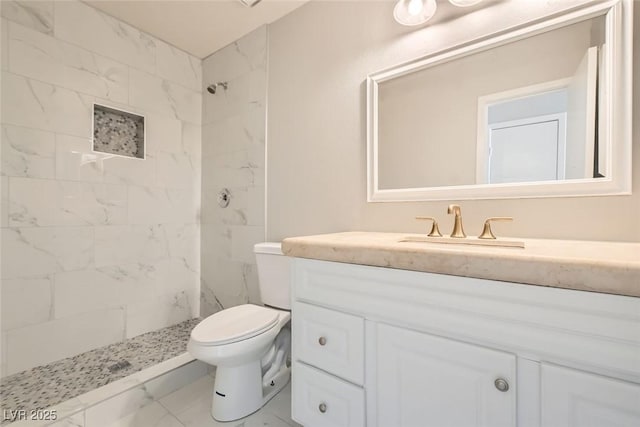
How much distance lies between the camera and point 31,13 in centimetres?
158

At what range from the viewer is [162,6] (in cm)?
180

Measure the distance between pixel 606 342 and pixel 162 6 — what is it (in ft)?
8.37

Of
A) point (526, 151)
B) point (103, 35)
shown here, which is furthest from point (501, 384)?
point (103, 35)

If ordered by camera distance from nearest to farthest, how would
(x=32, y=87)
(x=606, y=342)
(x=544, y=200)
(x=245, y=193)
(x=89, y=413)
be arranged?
(x=606, y=342) < (x=544, y=200) < (x=89, y=413) < (x=32, y=87) < (x=245, y=193)

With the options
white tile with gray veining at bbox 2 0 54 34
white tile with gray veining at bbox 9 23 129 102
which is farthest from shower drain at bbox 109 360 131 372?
white tile with gray veining at bbox 2 0 54 34

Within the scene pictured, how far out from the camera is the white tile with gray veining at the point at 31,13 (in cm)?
152

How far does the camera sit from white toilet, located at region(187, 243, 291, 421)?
123cm

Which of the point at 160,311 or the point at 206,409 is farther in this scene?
the point at 160,311

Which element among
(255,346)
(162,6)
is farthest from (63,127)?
(255,346)

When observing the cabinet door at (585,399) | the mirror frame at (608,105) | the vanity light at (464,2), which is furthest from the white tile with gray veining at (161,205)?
the cabinet door at (585,399)

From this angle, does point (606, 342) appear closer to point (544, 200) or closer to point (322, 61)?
point (544, 200)

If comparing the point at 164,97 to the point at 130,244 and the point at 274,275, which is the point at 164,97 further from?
the point at 274,275

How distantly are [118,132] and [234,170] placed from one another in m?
0.81

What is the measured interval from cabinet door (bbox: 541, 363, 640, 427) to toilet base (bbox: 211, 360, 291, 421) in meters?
1.17
